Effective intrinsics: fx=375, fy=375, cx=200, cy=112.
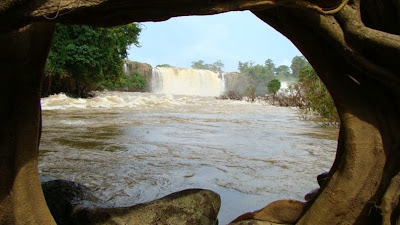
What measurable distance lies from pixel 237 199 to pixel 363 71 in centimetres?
148

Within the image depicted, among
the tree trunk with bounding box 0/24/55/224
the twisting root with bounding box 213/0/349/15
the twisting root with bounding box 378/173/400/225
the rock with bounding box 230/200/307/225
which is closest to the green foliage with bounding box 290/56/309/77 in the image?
the rock with bounding box 230/200/307/225

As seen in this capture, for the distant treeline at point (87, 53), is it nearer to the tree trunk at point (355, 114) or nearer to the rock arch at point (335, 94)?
the rock arch at point (335, 94)

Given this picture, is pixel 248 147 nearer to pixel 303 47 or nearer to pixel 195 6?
pixel 303 47

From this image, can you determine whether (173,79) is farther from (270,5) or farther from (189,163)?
(270,5)

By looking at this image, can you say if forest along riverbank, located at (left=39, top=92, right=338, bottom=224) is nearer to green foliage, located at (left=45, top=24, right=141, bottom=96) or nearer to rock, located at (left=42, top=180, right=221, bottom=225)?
rock, located at (left=42, top=180, right=221, bottom=225)

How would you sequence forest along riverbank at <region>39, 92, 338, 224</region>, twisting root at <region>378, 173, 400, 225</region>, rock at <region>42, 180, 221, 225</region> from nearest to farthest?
twisting root at <region>378, 173, 400, 225</region> < rock at <region>42, 180, 221, 225</region> < forest along riverbank at <region>39, 92, 338, 224</region>

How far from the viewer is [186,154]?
4887mm

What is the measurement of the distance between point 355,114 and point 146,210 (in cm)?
125

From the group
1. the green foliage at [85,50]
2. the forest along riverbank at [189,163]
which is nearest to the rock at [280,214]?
the forest along riverbank at [189,163]

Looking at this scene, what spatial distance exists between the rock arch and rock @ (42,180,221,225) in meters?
0.29

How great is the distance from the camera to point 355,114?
1.93 m

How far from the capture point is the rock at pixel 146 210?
6.87ft

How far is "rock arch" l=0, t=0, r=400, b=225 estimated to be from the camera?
5.65 ft

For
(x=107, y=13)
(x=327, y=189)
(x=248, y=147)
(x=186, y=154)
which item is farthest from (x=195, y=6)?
(x=248, y=147)
